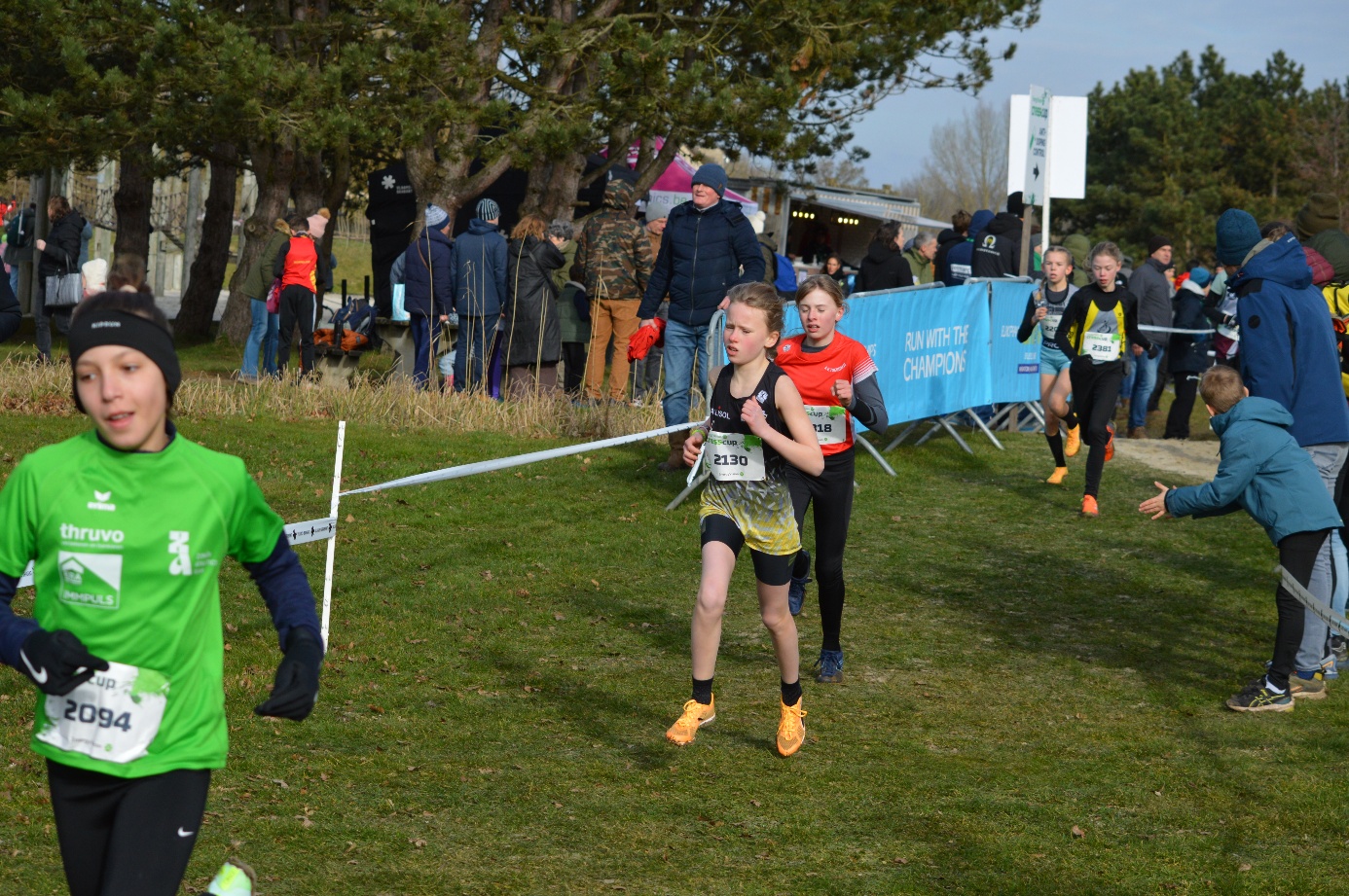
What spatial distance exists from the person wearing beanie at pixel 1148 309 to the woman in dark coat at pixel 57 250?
12.3 m

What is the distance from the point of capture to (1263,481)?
22.9 feet

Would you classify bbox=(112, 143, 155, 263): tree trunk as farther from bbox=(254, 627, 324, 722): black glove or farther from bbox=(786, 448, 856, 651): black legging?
bbox=(254, 627, 324, 722): black glove

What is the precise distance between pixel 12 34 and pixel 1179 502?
49.1ft

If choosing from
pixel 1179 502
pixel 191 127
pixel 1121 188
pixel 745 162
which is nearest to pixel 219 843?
pixel 1179 502

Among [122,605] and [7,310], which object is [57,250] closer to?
[7,310]

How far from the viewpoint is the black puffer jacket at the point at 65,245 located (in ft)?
57.4

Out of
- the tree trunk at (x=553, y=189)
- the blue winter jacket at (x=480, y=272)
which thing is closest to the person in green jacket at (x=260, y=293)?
the blue winter jacket at (x=480, y=272)

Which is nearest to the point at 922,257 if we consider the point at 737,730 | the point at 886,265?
the point at 886,265

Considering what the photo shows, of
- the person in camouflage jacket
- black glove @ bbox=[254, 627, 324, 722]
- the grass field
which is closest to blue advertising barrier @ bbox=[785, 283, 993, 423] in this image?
the person in camouflage jacket

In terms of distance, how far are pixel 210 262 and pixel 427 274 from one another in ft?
34.7

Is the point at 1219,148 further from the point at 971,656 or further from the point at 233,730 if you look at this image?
the point at 233,730

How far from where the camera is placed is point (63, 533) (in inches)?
123

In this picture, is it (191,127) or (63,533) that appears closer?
(63,533)

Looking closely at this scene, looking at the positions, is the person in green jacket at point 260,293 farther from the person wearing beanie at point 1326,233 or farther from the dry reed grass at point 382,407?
the person wearing beanie at point 1326,233
